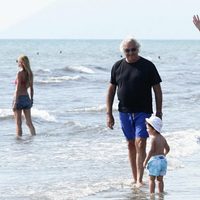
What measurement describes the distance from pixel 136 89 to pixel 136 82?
0.08 metres

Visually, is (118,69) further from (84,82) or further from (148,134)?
(84,82)

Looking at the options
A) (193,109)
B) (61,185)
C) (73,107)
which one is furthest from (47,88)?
(61,185)

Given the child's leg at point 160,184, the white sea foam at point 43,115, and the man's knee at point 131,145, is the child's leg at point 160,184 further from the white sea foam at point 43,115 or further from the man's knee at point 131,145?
the white sea foam at point 43,115

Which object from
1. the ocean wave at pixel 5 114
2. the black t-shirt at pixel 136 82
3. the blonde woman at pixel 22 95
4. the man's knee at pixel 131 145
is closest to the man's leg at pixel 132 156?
the man's knee at pixel 131 145

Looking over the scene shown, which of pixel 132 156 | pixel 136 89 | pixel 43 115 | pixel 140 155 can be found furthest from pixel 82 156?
pixel 43 115

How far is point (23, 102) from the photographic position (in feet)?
45.6

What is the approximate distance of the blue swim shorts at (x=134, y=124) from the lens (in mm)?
8766

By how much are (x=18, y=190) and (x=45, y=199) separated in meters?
0.62

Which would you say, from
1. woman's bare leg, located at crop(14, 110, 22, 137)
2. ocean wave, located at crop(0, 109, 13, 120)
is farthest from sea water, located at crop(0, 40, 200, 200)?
woman's bare leg, located at crop(14, 110, 22, 137)

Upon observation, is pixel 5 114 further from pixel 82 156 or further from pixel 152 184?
pixel 152 184

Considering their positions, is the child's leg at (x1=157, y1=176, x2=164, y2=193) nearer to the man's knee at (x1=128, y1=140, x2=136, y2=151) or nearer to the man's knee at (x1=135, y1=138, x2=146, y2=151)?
the man's knee at (x1=135, y1=138, x2=146, y2=151)

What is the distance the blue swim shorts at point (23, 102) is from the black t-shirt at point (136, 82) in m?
5.25

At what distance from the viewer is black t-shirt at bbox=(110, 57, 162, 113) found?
28.5ft

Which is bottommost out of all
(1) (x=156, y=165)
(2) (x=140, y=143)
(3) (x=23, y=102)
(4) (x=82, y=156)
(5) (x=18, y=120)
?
(4) (x=82, y=156)
